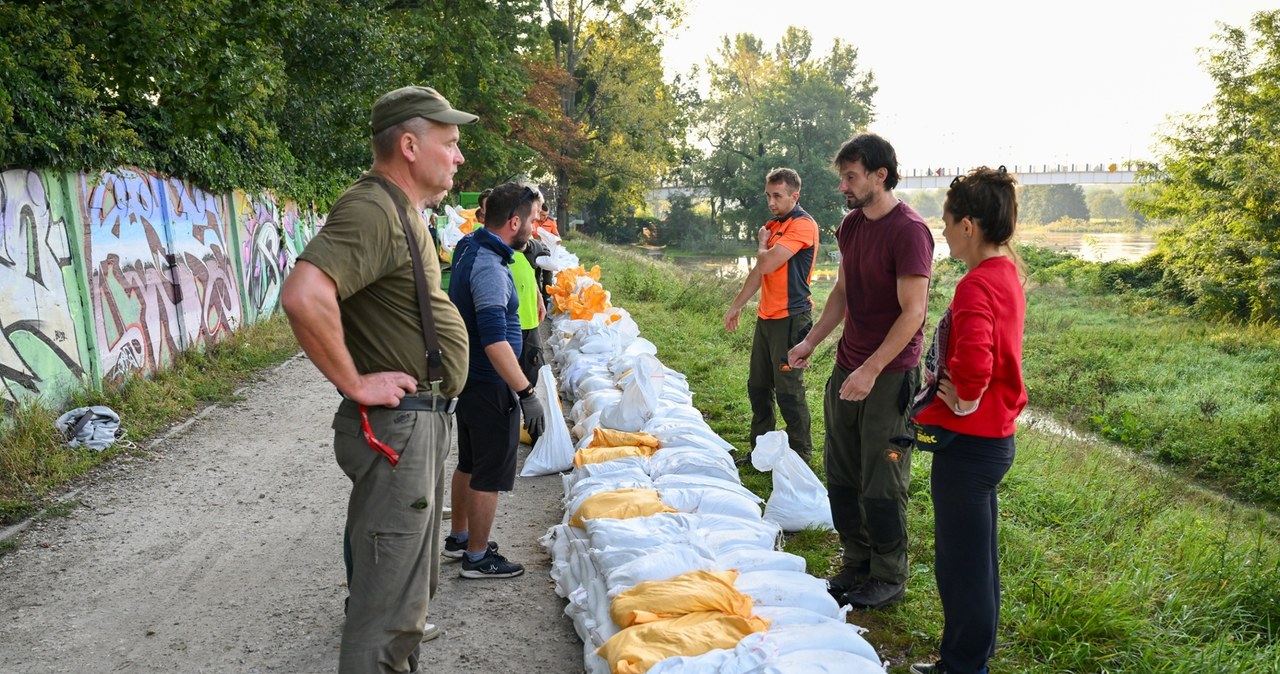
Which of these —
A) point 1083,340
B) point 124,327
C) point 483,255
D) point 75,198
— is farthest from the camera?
point 1083,340

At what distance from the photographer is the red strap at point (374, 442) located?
90.1 inches

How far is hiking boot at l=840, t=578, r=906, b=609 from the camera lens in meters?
3.43

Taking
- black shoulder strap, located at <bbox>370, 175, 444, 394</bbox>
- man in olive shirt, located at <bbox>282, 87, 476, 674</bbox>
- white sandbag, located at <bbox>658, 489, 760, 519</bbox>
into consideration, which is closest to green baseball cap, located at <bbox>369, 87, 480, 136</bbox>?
man in olive shirt, located at <bbox>282, 87, 476, 674</bbox>

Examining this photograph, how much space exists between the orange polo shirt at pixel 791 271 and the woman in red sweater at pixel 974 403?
7.25 feet

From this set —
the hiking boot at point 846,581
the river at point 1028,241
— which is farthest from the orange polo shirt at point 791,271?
the river at point 1028,241

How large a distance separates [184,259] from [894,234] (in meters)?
7.69

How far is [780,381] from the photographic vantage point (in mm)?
5055

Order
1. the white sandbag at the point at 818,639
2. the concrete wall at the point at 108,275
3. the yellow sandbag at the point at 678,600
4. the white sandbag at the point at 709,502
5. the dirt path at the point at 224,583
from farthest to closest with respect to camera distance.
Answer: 1. the concrete wall at the point at 108,275
2. the white sandbag at the point at 709,502
3. the dirt path at the point at 224,583
4. the yellow sandbag at the point at 678,600
5. the white sandbag at the point at 818,639

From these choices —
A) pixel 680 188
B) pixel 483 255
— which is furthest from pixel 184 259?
pixel 680 188

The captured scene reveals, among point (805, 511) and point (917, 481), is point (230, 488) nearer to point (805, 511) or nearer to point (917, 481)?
point (805, 511)

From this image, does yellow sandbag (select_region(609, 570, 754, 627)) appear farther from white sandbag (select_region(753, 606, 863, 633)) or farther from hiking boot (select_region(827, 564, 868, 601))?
hiking boot (select_region(827, 564, 868, 601))

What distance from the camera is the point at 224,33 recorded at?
288 inches

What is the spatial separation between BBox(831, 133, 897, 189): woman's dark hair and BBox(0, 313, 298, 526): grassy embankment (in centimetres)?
473

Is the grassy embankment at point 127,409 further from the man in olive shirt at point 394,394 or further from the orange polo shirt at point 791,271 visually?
the orange polo shirt at point 791,271
